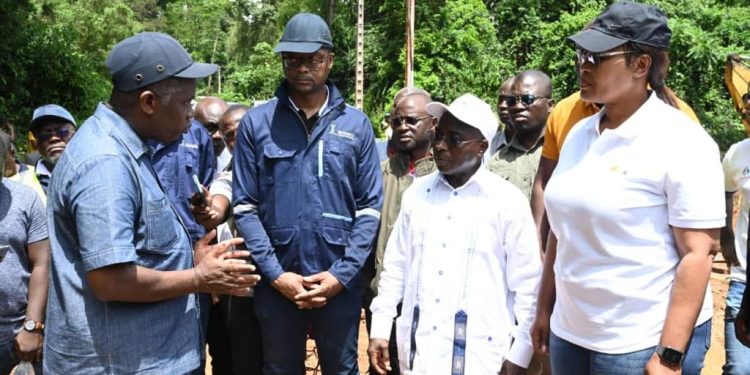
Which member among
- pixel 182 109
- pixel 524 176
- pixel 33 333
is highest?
pixel 182 109

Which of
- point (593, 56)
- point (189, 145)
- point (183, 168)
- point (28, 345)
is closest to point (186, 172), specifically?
point (183, 168)

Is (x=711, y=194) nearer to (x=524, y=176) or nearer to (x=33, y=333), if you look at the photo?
(x=524, y=176)

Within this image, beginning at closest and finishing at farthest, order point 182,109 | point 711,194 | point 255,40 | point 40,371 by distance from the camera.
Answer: point 711,194
point 182,109
point 40,371
point 255,40

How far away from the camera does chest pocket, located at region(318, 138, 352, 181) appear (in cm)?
386

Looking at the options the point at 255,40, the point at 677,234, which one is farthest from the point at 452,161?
the point at 255,40

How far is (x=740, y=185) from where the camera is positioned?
434cm

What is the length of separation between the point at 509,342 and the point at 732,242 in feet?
7.50

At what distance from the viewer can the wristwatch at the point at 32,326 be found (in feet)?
11.1

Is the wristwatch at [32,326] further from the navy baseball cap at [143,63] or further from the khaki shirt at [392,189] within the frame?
the khaki shirt at [392,189]

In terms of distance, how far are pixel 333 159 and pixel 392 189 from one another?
2.00 ft

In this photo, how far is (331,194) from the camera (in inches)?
152

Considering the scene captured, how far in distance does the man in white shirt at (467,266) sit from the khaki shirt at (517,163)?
134 centimetres

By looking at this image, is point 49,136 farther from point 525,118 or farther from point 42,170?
point 525,118

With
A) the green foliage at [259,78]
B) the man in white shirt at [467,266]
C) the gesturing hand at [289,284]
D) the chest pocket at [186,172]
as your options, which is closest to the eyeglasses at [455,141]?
the man in white shirt at [467,266]
